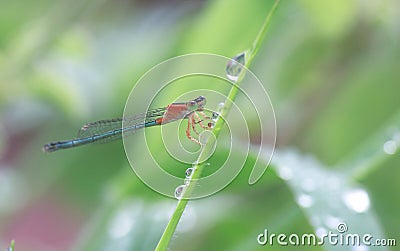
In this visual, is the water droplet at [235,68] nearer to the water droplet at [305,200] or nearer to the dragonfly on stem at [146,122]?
the dragonfly on stem at [146,122]

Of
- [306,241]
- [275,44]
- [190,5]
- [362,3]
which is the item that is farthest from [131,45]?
[306,241]

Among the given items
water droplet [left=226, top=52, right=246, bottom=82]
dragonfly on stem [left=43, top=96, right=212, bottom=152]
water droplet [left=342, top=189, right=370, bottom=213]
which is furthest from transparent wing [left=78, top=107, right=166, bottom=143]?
water droplet [left=342, top=189, right=370, bottom=213]

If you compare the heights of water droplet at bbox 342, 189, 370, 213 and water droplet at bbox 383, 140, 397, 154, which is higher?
water droplet at bbox 383, 140, 397, 154

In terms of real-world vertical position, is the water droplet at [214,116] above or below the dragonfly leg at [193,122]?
below

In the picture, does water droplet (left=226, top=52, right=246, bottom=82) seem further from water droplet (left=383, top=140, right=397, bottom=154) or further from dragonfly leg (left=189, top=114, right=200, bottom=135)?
water droplet (left=383, top=140, right=397, bottom=154)

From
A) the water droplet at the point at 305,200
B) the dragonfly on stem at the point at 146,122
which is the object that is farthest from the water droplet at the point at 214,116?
the water droplet at the point at 305,200

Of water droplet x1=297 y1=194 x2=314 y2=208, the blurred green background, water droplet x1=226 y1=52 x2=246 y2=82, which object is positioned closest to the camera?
water droplet x1=226 y1=52 x2=246 y2=82

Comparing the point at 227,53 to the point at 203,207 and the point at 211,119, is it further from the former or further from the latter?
the point at 211,119
